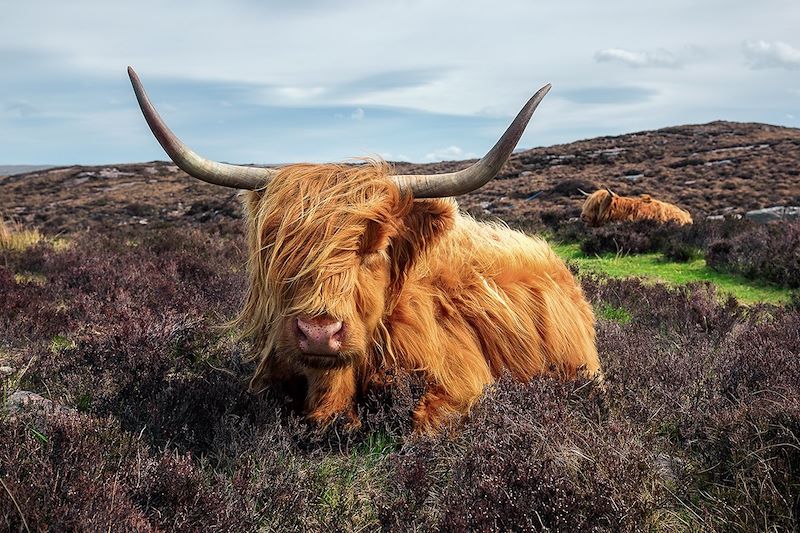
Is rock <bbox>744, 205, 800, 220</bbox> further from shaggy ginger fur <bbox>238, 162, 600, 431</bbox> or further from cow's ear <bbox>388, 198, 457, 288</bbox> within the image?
cow's ear <bbox>388, 198, 457, 288</bbox>

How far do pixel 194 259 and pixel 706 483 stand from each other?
5.92 metres

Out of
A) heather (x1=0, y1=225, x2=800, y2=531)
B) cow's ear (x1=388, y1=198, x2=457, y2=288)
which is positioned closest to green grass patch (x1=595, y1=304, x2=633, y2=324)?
heather (x1=0, y1=225, x2=800, y2=531)

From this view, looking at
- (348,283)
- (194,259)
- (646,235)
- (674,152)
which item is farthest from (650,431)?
(674,152)

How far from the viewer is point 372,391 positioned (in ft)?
8.99

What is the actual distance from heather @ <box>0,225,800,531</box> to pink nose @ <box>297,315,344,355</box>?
44 centimetres

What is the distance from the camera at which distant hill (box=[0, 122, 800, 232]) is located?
21391 millimetres

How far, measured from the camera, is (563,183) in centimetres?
2562

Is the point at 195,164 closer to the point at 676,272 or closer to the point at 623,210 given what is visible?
the point at 676,272

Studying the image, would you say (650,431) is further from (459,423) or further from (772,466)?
(459,423)

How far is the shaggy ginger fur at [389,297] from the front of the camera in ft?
7.96

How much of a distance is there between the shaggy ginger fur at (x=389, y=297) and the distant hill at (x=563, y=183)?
11807 millimetres

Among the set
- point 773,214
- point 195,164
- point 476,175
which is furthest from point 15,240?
point 773,214

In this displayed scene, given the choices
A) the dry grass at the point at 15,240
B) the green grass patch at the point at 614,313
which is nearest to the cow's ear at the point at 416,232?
the green grass patch at the point at 614,313

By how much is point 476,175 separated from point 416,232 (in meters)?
0.42
